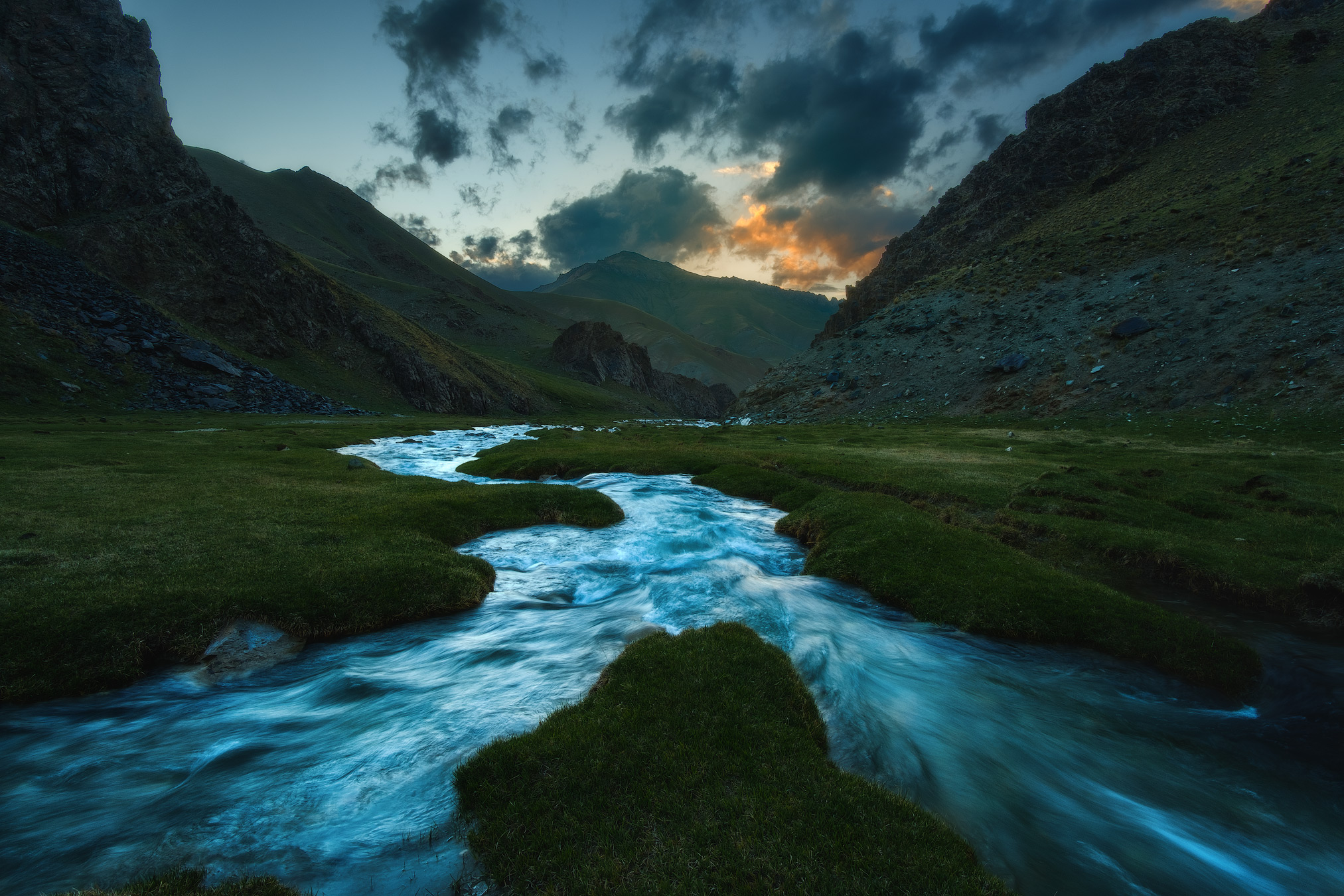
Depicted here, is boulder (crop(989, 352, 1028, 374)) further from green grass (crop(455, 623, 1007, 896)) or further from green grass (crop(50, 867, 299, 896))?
green grass (crop(50, 867, 299, 896))

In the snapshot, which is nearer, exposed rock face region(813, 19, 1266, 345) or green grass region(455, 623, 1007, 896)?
green grass region(455, 623, 1007, 896)

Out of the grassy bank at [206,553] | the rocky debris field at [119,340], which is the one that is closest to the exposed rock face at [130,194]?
the rocky debris field at [119,340]

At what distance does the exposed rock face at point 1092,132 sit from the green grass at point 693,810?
372ft

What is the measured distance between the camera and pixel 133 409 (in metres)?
67.7

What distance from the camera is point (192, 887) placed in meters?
5.63

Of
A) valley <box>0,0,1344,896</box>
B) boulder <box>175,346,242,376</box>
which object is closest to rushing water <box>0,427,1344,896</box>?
valley <box>0,0,1344,896</box>

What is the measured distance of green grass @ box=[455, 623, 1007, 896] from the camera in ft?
18.2

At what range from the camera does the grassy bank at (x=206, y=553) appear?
10.6 meters

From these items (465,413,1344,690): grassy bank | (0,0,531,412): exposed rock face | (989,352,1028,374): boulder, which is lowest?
(465,413,1344,690): grassy bank

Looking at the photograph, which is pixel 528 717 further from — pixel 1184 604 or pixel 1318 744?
pixel 1184 604

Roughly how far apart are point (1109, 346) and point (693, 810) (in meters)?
71.0

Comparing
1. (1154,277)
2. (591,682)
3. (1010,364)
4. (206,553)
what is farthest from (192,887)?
(1154,277)

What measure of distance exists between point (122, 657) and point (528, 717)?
8.47 m

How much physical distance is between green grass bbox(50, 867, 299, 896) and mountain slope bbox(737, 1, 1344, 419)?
197 ft
